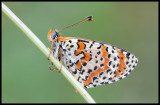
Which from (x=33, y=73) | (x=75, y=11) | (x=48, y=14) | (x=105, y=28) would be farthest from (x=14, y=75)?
(x=105, y=28)

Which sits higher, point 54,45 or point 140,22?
point 140,22

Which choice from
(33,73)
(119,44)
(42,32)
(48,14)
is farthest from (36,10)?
(119,44)

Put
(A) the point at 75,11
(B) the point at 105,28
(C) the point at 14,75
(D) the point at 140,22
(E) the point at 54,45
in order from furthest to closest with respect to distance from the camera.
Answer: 1. (D) the point at 140,22
2. (B) the point at 105,28
3. (A) the point at 75,11
4. (C) the point at 14,75
5. (E) the point at 54,45

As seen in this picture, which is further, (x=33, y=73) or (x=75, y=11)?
(x=75, y=11)

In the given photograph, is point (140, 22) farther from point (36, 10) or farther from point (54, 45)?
point (54, 45)

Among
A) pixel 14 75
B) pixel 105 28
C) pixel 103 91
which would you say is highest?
pixel 105 28

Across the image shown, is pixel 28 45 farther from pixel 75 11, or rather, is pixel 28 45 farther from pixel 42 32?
pixel 75 11

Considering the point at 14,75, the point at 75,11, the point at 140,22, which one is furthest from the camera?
the point at 140,22
